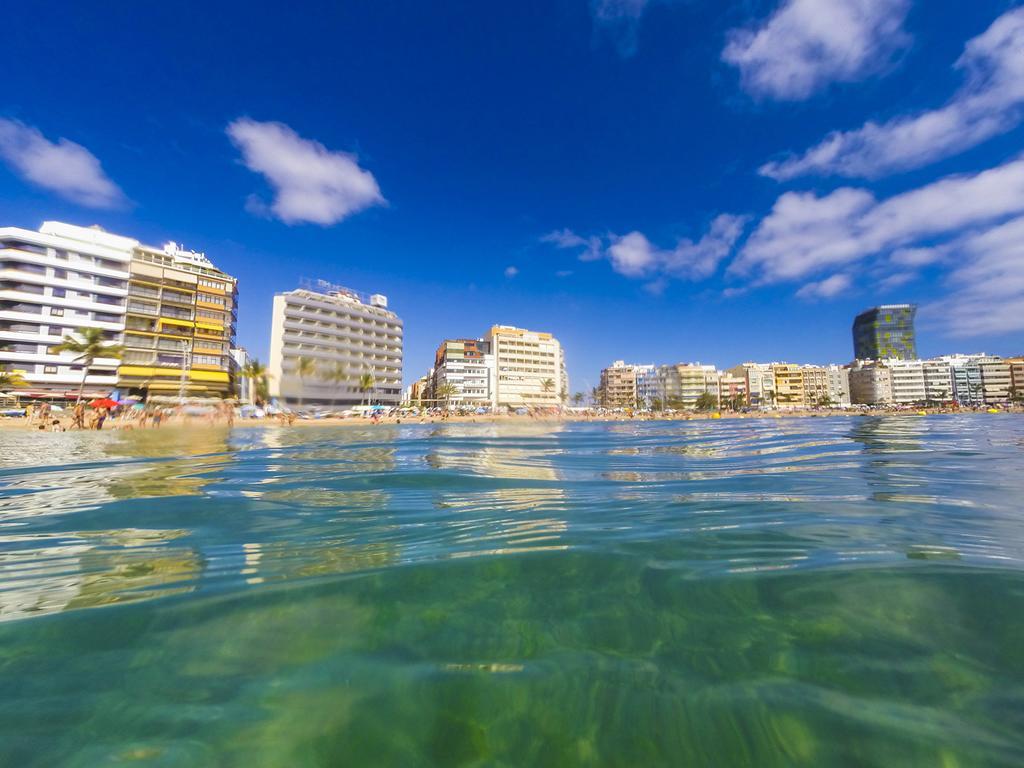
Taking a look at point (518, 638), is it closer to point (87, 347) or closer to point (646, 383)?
point (87, 347)

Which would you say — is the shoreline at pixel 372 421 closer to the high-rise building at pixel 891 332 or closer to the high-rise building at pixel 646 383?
the high-rise building at pixel 646 383

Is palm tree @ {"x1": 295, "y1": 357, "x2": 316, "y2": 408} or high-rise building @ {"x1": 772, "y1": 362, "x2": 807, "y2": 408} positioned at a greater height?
high-rise building @ {"x1": 772, "y1": 362, "x2": 807, "y2": 408}

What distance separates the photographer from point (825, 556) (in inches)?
97.7

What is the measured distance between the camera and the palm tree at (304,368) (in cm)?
1022

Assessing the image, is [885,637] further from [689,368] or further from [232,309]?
[689,368]

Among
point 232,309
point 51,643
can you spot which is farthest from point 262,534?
point 232,309

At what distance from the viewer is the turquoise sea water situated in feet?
4.03

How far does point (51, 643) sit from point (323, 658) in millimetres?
1107

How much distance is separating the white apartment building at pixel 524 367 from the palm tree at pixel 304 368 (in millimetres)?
89515

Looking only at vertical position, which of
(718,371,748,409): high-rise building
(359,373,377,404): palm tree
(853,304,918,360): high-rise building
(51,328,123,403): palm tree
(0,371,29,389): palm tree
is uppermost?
(853,304,918,360): high-rise building

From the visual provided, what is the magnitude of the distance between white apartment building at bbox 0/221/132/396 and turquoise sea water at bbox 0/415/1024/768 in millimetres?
64017

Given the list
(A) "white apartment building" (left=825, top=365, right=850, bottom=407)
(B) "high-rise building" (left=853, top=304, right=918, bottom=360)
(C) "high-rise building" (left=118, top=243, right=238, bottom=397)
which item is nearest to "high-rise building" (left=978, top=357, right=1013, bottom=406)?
(B) "high-rise building" (left=853, top=304, right=918, bottom=360)

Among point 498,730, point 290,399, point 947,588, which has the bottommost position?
point 498,730

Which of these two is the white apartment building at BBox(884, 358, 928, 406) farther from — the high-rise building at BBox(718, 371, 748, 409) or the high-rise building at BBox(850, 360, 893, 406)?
the high-rise building at BBox(718, 371, 748, 409)
